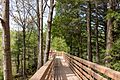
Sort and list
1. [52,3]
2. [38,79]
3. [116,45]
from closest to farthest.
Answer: [38,79]
[116,45]
[52,3]

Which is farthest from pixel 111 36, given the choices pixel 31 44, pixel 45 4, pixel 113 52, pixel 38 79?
pixel 31 44

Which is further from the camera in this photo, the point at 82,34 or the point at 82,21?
the point at 82,34

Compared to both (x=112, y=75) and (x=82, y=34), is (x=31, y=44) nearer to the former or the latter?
(x=82, y=34)

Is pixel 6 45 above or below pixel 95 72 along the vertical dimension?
above

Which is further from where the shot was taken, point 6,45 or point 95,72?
point 95,72

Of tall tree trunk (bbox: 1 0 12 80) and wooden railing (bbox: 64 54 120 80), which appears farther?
tall tree trunk (bbox: 1 0 12 80)

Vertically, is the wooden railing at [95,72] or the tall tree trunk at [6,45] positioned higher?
the tall tree trunk at [6,45]

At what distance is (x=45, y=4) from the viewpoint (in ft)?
59.7

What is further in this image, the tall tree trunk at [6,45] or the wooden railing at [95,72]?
the tall tree trunk at [6,45]

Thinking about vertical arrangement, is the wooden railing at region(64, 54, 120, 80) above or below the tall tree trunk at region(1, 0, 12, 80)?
below

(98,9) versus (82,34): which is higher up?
(98,9)

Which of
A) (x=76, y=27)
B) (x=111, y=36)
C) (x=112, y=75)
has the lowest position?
(x=112, y=75)

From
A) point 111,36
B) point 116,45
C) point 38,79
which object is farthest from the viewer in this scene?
point 111,36

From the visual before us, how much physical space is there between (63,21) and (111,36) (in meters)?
18.4
